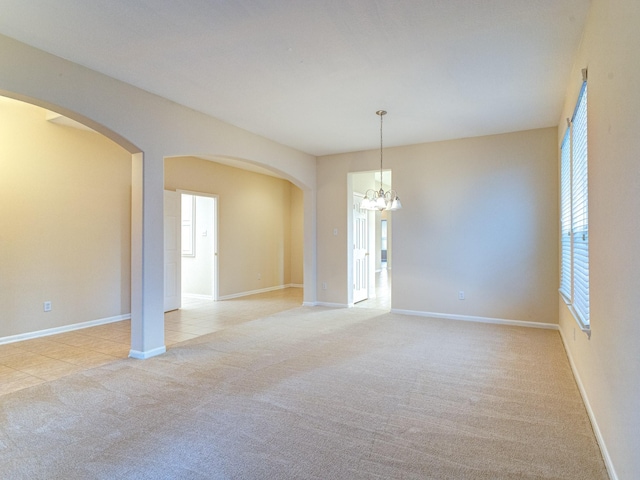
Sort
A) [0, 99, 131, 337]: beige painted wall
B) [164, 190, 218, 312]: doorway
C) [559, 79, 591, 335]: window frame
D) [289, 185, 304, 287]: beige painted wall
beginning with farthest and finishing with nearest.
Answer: [289, 185, 304, 287]: beige painted wall
[164, 190, 218, 312]: doorway
[0, 99, 131, 337]: beige painted wall
[559, 79, 591, 335]: window frame

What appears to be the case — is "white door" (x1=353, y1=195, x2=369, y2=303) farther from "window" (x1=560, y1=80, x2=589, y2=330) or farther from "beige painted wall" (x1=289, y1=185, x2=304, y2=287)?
"window" (x1=560, y1=80, x2=589, y2=330)

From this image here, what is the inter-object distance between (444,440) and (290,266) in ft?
25.0

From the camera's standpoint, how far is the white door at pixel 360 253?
6.97 meters

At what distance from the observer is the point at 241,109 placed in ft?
14.1

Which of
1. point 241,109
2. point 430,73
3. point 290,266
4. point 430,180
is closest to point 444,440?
point 430,73

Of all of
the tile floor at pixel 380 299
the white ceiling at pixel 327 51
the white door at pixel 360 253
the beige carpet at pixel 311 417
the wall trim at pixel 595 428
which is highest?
the white ceiling at pixel 327 51

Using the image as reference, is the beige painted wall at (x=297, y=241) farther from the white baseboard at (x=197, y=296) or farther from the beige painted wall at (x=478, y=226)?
the beige painted wall at (x=478, y=226)

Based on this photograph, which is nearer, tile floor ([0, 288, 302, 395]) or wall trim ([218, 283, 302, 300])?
tile floor ([0, 288, 302, 395])

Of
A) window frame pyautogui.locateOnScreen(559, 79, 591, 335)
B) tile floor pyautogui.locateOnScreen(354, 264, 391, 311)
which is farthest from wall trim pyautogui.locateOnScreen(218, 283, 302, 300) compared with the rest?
window frame pyautogui.locateOnScreen(559, 79, 591, 335)

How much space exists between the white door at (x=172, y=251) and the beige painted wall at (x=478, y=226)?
330 cm

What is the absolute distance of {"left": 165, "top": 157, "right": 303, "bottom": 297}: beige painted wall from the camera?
6945mm

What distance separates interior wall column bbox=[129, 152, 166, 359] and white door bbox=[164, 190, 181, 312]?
2614mm

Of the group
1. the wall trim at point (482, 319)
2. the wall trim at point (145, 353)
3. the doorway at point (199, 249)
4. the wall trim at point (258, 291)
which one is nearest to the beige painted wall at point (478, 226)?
the wall trim at point (482, 319)

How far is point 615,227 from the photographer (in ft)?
6.03
